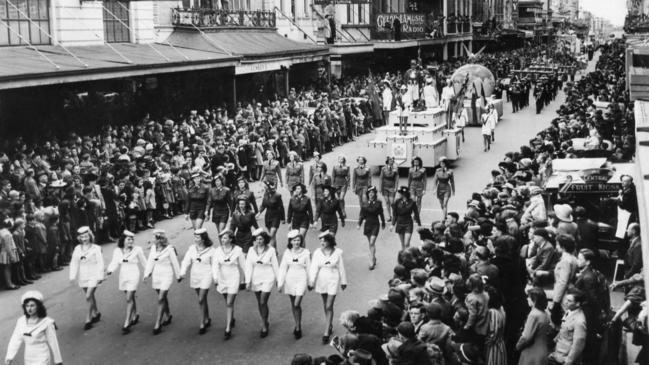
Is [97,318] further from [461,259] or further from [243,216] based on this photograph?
[461,259]

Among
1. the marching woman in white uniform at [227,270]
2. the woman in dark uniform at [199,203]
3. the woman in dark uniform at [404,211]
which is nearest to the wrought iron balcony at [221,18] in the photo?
the woman in dark uniform at [199,203]

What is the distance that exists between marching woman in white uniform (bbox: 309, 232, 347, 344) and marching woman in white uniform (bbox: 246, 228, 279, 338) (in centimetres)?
58

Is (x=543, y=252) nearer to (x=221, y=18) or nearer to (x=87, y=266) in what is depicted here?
(x=87, y=266)

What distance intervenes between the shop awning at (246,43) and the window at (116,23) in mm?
1858

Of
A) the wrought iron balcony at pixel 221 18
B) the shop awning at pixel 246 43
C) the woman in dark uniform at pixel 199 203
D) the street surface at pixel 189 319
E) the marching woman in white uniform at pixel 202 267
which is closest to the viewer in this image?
the street surface at pixel 189 319

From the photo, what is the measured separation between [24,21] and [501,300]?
1809 centimetres

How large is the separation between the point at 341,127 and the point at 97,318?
19.5 metres

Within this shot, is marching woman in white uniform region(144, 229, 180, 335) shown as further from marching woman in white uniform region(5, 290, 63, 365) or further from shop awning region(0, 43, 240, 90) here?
shop awning region(0, 43, 240, 90)

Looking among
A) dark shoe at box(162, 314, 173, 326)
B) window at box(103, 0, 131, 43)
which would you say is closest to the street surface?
dark shoe at box(162, 314, 173, 326)

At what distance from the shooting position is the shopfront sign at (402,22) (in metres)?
47.9

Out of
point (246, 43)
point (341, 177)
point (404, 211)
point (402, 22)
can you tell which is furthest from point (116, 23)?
point (402, 22)

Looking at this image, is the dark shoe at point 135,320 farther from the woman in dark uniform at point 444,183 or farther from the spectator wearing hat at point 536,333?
the woman in dark uniform at point 444,183

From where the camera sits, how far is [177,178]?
19500 mm

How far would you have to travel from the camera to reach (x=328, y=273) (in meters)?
11.6
